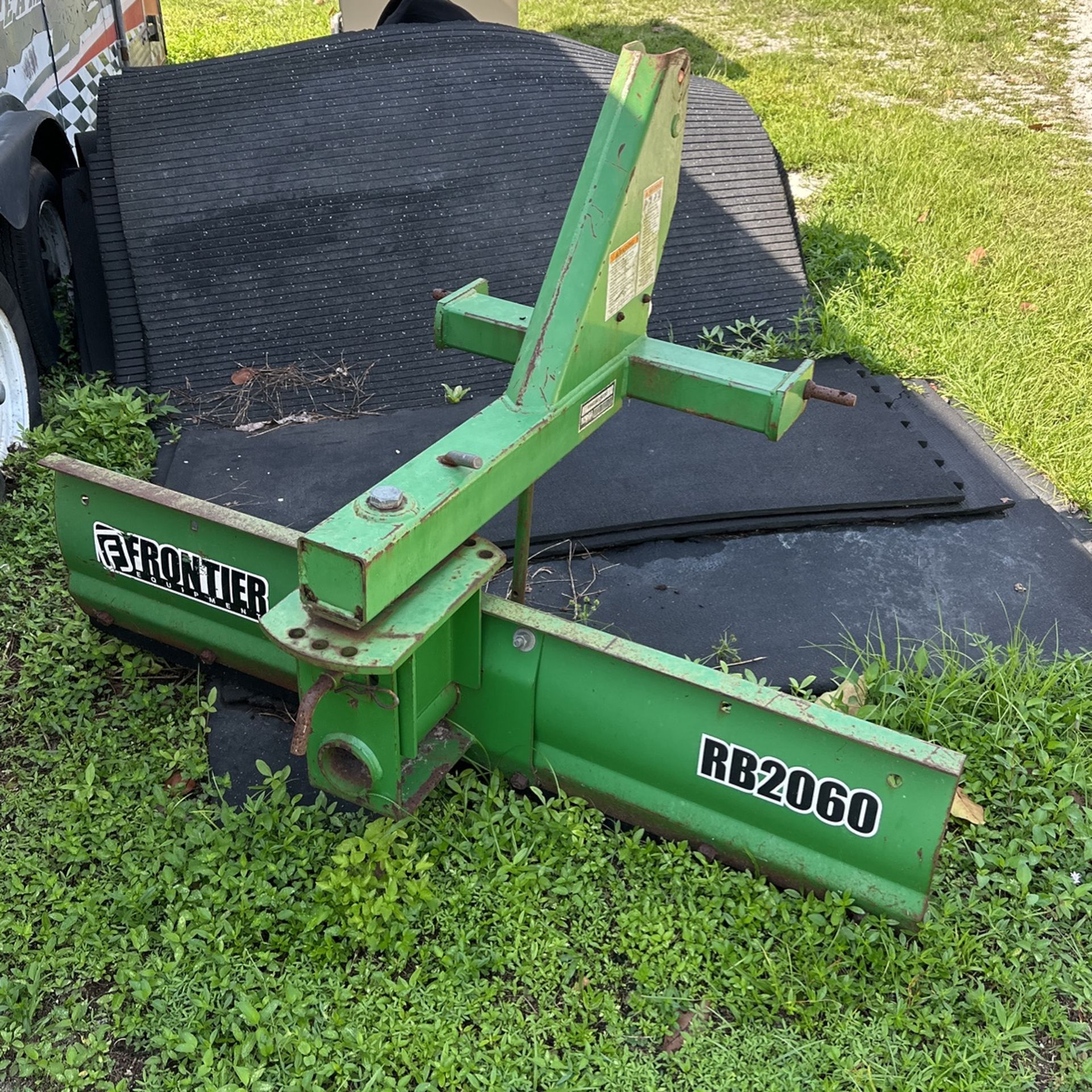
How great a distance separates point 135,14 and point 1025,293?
14.9 feet

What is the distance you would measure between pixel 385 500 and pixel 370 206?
282 cm

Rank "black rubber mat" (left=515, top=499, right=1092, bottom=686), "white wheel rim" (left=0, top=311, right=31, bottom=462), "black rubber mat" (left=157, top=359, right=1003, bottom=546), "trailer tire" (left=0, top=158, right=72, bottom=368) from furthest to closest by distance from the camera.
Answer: "trailer tire" (left=0, top=158, right=72, bottom=368), "white wheel rim" (left=0, top=311, right=31, bottom=462), "black rubber mat" (left=157, top=359, right=1003, bottom=546), "black rubber mat" (left=515, top=499, right=1092, bottom=686)

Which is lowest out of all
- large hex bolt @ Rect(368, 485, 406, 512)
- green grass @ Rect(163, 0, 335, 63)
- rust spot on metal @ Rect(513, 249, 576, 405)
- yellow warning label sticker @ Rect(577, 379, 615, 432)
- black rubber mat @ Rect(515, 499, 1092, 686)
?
black rubber mat @ Rect(515, 499, 1092, 686)

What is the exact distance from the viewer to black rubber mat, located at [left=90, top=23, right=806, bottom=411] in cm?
421

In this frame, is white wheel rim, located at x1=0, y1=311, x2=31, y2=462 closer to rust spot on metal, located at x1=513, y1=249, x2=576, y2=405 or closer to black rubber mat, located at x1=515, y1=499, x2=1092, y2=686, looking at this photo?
black rubber mat, located at x1=515, y1=499, x2=1092, y2=686

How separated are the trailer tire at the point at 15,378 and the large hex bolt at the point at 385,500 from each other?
2.26 m

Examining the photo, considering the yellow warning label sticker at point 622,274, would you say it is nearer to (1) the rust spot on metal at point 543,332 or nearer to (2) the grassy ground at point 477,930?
(1) the rust spot on metal at point 543,332

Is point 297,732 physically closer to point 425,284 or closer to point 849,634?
point 849,634

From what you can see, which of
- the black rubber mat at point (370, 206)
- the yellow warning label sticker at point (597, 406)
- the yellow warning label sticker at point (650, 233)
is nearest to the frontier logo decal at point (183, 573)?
the yellow warning label sticker at point (597, 406)

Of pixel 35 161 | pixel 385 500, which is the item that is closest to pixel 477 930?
pixel 385 500

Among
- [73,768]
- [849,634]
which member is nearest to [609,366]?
[849,634]

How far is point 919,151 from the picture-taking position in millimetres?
6438

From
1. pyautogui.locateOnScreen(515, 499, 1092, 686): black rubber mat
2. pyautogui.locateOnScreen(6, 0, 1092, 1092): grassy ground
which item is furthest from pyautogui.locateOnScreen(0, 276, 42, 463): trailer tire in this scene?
pyautogui.locateOnScreen(515, 499, 1092, 686): black rubber mat

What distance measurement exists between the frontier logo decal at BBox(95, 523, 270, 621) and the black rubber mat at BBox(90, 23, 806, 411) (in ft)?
4.76
